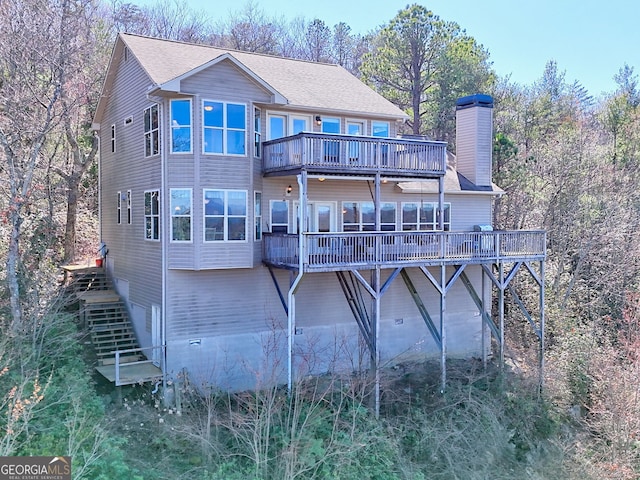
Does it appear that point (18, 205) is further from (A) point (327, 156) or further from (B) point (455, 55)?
(B) point (455, 55)

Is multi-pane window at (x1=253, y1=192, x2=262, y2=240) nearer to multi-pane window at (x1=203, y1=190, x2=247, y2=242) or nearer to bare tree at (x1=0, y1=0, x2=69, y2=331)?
multi-pane window at (x1=203, y1=190, x2=247, y2=242)

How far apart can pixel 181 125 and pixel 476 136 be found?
11389 millimetres

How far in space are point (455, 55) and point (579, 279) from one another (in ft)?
40.4

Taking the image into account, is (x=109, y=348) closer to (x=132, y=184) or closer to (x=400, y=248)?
(x=132, y=184)

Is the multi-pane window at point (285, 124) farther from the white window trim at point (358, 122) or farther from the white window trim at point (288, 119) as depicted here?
the white window trim at point (358, 122)

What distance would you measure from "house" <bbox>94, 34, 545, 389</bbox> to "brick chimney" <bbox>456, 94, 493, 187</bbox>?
81.3 inches

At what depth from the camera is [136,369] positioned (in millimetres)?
13758

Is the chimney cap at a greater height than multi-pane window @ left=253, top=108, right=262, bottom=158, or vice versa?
the chimney cap

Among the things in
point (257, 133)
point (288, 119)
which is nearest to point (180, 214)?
point (257, 133)

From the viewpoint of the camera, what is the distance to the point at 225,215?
46.3ft

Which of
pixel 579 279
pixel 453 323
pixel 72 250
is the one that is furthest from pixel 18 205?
pixel 579 279

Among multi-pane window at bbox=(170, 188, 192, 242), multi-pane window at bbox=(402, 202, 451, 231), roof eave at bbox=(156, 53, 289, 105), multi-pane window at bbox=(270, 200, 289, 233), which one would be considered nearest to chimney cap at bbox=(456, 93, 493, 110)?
multi-pane window at bbox=(402, 202, 451, 231)

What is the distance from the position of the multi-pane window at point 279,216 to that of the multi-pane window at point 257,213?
51 cm

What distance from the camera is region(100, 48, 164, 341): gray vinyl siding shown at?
14812 millimetres
